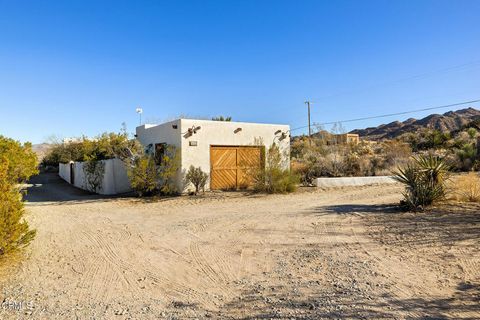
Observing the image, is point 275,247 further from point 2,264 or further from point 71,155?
point 71,155

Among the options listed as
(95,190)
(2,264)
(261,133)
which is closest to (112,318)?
(2,264)

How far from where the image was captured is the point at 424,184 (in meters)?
9.28

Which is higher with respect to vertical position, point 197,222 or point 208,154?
point 208,154

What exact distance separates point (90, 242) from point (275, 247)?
3949 mm

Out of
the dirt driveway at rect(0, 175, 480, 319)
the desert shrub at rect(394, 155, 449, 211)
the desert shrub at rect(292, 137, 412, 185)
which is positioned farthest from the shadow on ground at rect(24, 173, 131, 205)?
the desert shrub at rect(394, 155, 449, 211)

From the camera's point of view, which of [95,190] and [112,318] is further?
[95,190]

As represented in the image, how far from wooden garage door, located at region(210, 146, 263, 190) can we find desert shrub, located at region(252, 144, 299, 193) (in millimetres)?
670

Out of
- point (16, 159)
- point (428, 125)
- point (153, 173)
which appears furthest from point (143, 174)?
point (428, 125)

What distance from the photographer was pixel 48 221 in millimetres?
9047

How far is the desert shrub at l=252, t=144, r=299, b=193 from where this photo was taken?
14211 millimetres

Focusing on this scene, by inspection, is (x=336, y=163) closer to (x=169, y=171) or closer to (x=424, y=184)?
(x=424, y=184)

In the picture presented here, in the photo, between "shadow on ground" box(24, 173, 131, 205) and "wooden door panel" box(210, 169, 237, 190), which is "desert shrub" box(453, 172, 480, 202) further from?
"shadow on ground" box(24, 173, 131, 205)

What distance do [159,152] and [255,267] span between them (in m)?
11.5

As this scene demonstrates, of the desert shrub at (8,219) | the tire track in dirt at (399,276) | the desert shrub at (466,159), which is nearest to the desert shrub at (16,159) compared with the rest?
the desert shrub at (8,219)
